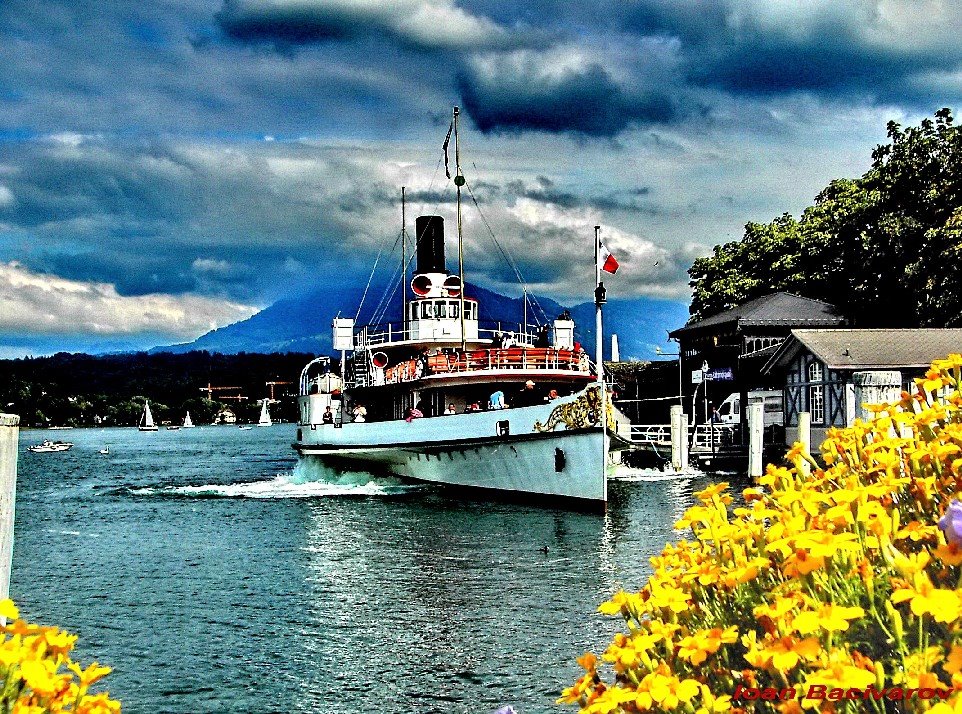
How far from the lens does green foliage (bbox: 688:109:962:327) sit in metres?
49.2

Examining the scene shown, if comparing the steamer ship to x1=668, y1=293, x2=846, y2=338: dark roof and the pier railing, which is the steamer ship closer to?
the pier railing

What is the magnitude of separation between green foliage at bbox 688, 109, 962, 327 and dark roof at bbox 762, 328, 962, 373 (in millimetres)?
4993

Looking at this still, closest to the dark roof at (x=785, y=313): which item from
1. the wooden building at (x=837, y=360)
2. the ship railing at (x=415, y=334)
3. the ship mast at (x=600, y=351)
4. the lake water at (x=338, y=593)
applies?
the wooden building at (x=837, y=360)

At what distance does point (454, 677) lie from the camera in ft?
48.3

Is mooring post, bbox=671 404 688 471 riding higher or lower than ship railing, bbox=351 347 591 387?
lower

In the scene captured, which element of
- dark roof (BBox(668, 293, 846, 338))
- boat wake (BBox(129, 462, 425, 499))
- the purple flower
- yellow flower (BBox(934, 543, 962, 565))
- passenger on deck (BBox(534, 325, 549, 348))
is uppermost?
dark roof (BBox(668, 293, 846, 338))

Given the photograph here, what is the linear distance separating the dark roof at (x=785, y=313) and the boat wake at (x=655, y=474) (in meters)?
12.6

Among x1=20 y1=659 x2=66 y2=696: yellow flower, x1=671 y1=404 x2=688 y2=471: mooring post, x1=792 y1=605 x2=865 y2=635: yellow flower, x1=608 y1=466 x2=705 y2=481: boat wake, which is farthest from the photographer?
x1=671 y1=404 x2=688 y2=471: mooring post

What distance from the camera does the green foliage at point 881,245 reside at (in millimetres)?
49188

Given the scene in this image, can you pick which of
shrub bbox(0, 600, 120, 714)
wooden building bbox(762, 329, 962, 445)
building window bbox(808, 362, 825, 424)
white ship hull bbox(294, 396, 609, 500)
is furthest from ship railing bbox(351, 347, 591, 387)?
shrub bbox(0, 600, 120, 714)

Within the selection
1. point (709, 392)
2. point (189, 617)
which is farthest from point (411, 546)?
point (709, 392)

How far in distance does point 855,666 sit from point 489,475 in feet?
110

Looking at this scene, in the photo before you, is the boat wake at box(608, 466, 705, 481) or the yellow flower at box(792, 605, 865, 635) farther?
the boat wake at box(608, 466, 705, 481)

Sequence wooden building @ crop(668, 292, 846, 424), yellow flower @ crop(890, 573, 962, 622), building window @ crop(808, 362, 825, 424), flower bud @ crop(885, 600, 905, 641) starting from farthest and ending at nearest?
wooden building @ crop(668, 292, 846, 424), building window @ crop(808, 362, 825, 424), flower bud @ crop(885, 600, 905, 641), yellow flower @ crop(890, 573, 962, 622)
